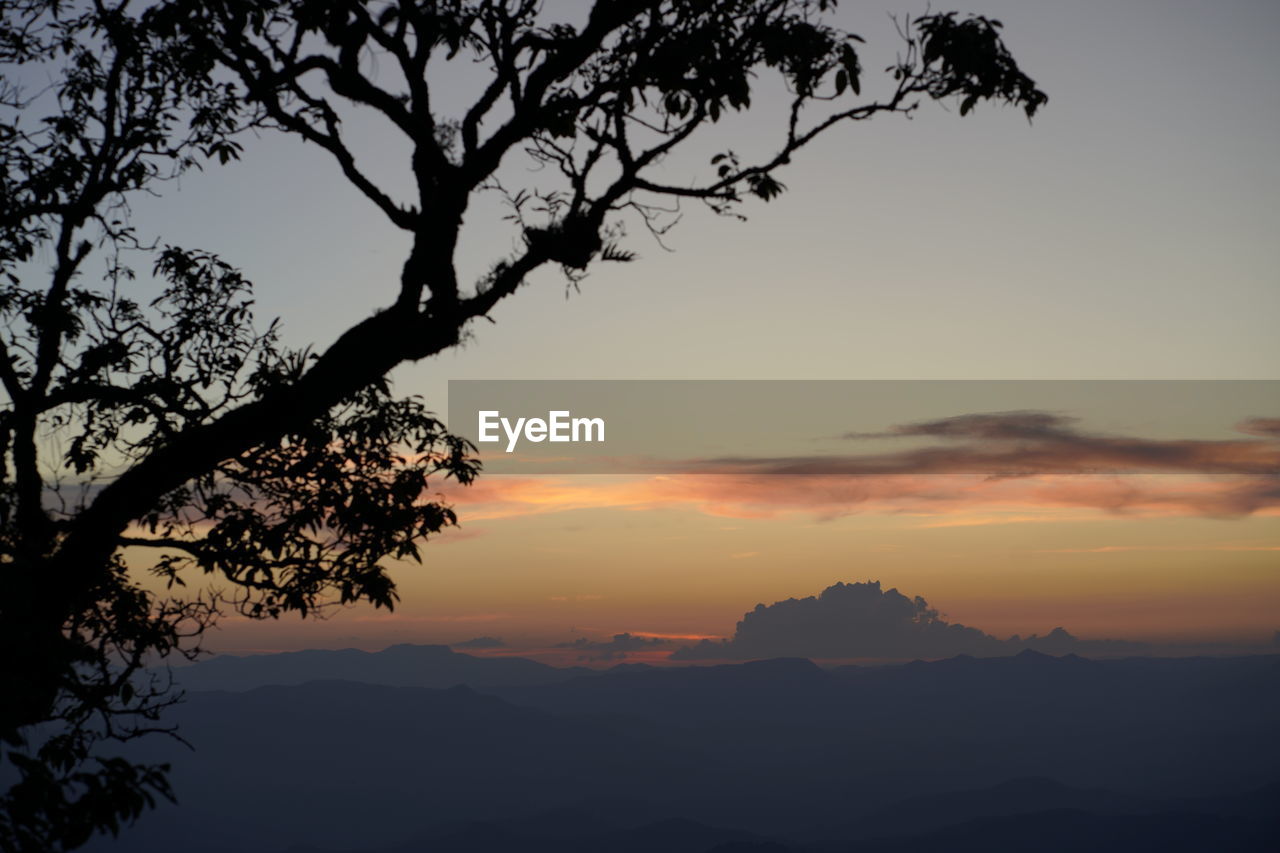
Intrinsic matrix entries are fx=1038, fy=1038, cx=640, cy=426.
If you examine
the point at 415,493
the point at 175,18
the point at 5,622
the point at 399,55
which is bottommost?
the point at 5,622

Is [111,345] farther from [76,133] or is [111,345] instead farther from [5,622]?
[5,622]

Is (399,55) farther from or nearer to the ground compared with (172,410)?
farther from the ground

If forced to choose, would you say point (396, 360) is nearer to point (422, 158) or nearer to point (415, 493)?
point (422, 158)

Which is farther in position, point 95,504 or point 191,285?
point 191,285

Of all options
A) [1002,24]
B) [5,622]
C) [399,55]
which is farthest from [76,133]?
[1002,24]

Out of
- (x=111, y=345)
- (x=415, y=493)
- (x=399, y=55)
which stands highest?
(x=399, y=55)

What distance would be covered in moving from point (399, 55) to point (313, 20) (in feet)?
3.96

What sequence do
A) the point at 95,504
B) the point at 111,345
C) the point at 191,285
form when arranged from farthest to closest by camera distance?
1. the point at 191,285
2. the point at 111,345
3. the point at 95,504

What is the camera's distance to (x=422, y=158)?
1102 cm

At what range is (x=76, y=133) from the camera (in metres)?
15.4

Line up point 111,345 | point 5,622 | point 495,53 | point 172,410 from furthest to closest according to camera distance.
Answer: point 111,345, point 172,410, point 495,53, point 5,622

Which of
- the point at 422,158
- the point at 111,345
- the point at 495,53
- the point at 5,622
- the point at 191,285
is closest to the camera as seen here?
the point at 5,622

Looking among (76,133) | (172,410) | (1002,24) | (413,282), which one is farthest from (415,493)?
(1002,24)

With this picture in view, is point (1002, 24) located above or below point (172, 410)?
above
